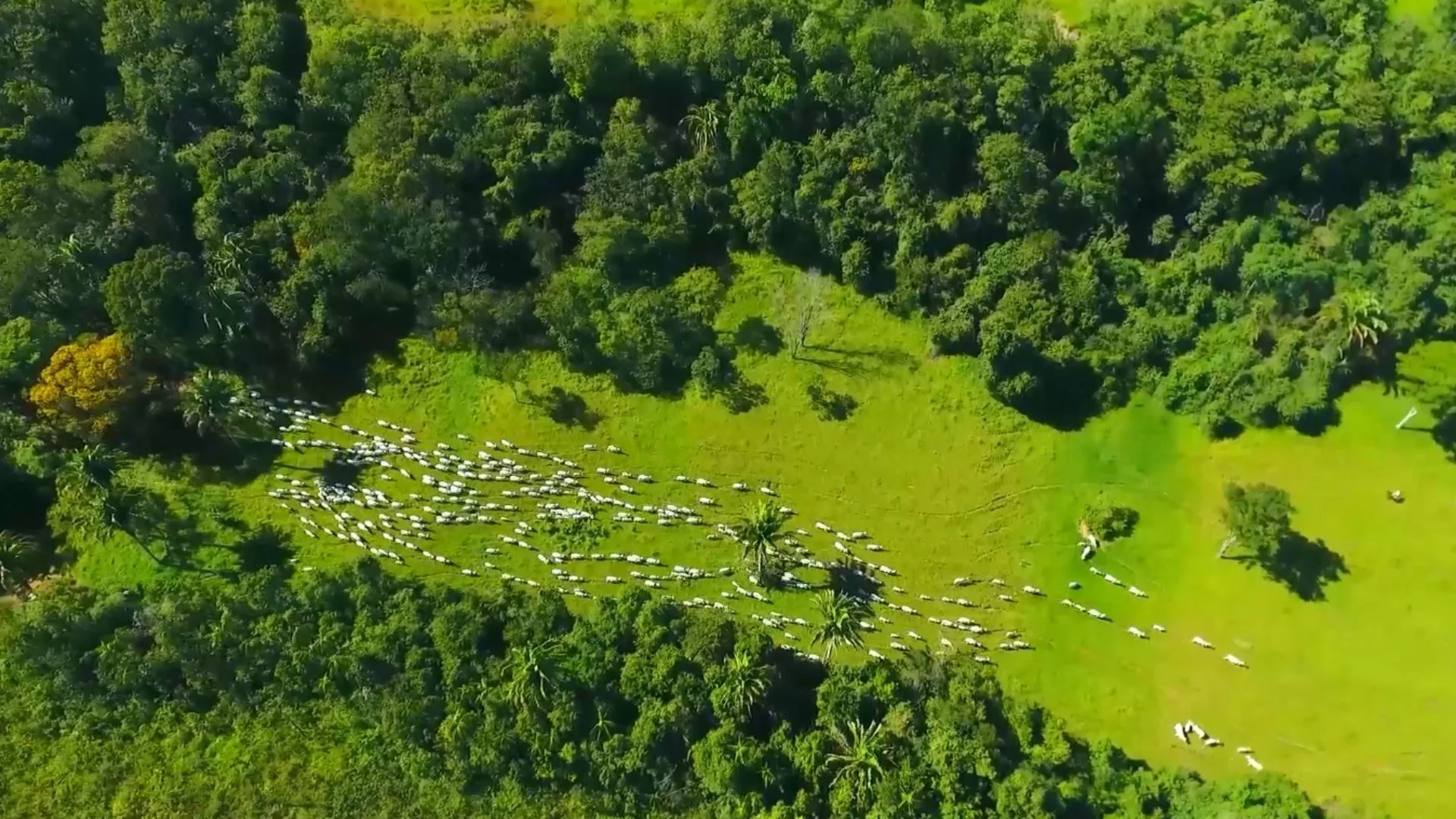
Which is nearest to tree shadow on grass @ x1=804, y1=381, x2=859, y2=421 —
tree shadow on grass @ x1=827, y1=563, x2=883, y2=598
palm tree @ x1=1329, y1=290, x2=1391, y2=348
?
tree shadow on grass @ x1=827, y1=563, x2=883, y2=598

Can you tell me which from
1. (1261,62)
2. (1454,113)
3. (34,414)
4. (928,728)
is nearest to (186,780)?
(34,414)

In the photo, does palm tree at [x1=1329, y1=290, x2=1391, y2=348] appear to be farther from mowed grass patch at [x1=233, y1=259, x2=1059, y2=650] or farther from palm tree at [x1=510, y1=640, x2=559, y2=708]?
palm tree at [x1=510, y1=640, x2=559, y2=708]

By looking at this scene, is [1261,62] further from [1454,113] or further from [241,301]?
[241,301]

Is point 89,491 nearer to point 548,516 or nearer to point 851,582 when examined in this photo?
point 548,516

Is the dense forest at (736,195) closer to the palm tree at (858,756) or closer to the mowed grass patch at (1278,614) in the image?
the mowed grass patch at (1278,614)

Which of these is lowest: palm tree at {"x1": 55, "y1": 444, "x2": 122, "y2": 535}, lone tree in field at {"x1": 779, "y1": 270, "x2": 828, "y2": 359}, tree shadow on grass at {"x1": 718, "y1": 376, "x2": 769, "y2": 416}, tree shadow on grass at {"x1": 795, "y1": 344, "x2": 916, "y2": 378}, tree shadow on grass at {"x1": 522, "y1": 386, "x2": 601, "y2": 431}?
palm tree at {"x1": 55, "y1": 444, "x2": 122, "y2": 535}

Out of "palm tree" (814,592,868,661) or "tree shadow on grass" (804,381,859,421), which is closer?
"palm tree" (814,592,868,661)

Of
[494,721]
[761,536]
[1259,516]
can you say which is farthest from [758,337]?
[1259,516]
